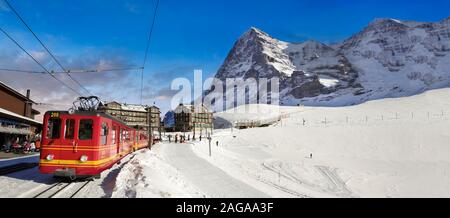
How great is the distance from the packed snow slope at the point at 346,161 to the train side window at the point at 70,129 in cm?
877

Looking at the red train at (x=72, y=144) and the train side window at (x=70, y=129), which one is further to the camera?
the train side window at (x=70, y=129)

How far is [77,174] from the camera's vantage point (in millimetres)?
12469

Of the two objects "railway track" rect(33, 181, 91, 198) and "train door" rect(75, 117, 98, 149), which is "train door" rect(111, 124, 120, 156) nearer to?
"train door" rect(75, 117, 98, 149)

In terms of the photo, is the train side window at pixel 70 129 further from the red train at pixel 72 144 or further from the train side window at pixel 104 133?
the train side window at pixel 104 133

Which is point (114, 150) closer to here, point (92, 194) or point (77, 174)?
point (77, 174)

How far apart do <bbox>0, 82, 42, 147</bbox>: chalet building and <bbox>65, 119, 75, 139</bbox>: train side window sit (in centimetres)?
1896

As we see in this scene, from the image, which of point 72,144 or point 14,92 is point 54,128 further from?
point 14,92

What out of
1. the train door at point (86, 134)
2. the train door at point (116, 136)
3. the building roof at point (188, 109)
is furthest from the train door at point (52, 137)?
the building roof at point (188, 109)

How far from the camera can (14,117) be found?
1230 inches

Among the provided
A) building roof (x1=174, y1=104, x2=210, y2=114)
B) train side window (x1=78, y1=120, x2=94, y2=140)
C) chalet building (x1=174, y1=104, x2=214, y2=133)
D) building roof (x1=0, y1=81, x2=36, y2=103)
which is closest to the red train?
train side window (x1=78, y1=120, x2=94, y2=140)

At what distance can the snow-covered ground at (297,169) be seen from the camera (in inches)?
497

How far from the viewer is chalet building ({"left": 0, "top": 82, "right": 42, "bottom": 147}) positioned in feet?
102
